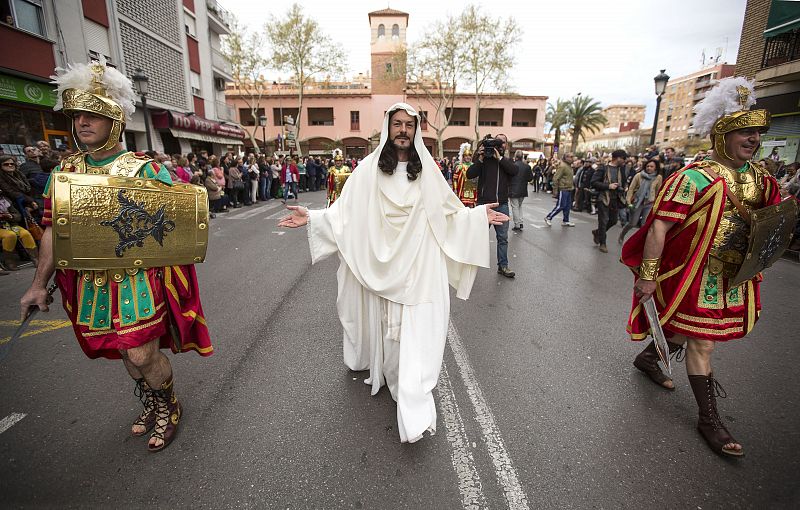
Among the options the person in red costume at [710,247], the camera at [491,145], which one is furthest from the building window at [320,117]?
the person in red costume at [710,247]

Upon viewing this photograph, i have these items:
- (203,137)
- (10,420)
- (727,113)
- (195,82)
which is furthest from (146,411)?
(195,82)

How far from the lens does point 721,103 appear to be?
2.72 meters

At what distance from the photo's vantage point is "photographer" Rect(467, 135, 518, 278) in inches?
238

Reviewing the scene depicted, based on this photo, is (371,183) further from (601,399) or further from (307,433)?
(601,399)

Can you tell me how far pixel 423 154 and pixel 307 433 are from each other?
6.84 ft

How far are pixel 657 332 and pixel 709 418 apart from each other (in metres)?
0.60

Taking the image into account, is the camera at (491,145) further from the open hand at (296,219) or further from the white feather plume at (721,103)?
the open hand at (296,219)

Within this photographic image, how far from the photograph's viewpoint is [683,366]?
345 centimetres

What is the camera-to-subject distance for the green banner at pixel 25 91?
11.2 metres

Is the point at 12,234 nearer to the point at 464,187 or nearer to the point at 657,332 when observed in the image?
the point at 464,187

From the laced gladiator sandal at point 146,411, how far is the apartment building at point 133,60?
1083 cm

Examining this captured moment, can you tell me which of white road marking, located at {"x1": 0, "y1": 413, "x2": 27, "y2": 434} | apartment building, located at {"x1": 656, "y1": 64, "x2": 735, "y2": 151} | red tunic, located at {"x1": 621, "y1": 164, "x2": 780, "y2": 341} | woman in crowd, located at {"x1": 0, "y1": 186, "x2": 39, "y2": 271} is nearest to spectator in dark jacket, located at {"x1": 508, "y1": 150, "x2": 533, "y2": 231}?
red tunic, located at {"x1": 621, "y1": 164, "x2": 780, "y2": 341}

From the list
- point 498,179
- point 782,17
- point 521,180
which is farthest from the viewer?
point 782,17

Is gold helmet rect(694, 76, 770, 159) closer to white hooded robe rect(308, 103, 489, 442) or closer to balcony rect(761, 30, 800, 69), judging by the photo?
white hooded robe rect(308, 103, 489, 442)
